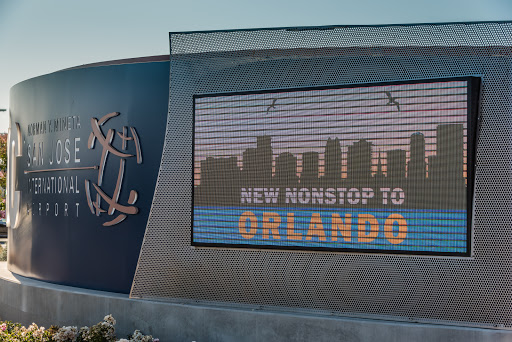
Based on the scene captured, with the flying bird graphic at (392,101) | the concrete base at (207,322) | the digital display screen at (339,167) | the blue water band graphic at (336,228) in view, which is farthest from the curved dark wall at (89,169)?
the flying bird graphic at (392,101)

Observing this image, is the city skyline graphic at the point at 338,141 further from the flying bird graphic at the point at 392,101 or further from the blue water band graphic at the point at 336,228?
the blue water band graphic at the point at 336,228

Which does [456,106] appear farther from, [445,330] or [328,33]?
[445,330]

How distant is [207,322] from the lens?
22.5 ft

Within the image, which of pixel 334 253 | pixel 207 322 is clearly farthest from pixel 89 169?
pixel 334 253

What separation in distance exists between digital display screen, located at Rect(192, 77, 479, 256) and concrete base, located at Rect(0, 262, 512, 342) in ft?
2.36

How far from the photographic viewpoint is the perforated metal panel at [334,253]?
592cm

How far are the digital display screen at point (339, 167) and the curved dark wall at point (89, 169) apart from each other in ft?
4.02

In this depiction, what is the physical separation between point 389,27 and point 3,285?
673 centimetres

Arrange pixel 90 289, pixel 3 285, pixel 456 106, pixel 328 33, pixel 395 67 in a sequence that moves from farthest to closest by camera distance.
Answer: pixel 3 285 → pixel 90 289 → pixel 328 33 → pixel 395 67 → pixel 456 106

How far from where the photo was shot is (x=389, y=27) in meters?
6.37

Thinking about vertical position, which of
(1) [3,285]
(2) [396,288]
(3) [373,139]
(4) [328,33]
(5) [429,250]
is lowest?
(1) [3,285]

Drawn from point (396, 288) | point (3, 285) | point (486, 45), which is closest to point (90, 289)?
point (3, 285)

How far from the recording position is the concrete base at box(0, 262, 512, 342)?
6.01 metres

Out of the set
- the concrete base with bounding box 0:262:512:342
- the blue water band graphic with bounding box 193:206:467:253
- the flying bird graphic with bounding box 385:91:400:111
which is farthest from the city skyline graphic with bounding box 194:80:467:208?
the concrete base with bounding box 0:262:512:342
